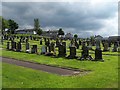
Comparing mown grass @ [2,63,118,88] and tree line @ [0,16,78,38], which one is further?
tree line @ [0,16,78,38]

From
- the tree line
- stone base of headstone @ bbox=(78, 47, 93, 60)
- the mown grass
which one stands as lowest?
the mown grass

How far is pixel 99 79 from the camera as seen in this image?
51.4ft

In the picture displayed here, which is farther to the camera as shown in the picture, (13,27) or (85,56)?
(13,27)

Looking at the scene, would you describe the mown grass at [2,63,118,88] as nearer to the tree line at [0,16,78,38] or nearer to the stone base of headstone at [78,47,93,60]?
the stone base of headstone at [78,47,93,60]

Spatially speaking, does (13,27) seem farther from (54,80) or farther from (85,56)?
(54,80)

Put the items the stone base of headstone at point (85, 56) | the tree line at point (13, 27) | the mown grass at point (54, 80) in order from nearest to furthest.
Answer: the mown grass at point (54, 80) → the stone base of headstone at point (85, 56) → the tree line at point (13, 27)

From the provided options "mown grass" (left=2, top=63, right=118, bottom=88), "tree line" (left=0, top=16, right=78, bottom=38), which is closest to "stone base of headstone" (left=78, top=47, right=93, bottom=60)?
"mown grass" (left=2, top=63, right=118, bottom=88)

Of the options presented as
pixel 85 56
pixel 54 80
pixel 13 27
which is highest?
pixel 13 27

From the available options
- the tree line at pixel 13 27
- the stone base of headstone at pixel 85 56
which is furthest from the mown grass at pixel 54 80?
the tree line at pixel 13 27

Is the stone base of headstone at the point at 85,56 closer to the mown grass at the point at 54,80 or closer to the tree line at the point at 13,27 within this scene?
the mown grass at the point at 54,80

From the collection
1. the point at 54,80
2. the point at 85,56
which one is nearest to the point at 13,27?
the point at 85,56

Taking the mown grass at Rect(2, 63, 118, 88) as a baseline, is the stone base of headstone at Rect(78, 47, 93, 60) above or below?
above

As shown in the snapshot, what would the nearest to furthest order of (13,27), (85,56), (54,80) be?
(54,80) → (85,56) → (13,27)

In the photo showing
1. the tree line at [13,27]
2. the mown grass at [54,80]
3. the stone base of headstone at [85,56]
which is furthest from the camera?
the tree line at [13,27]
